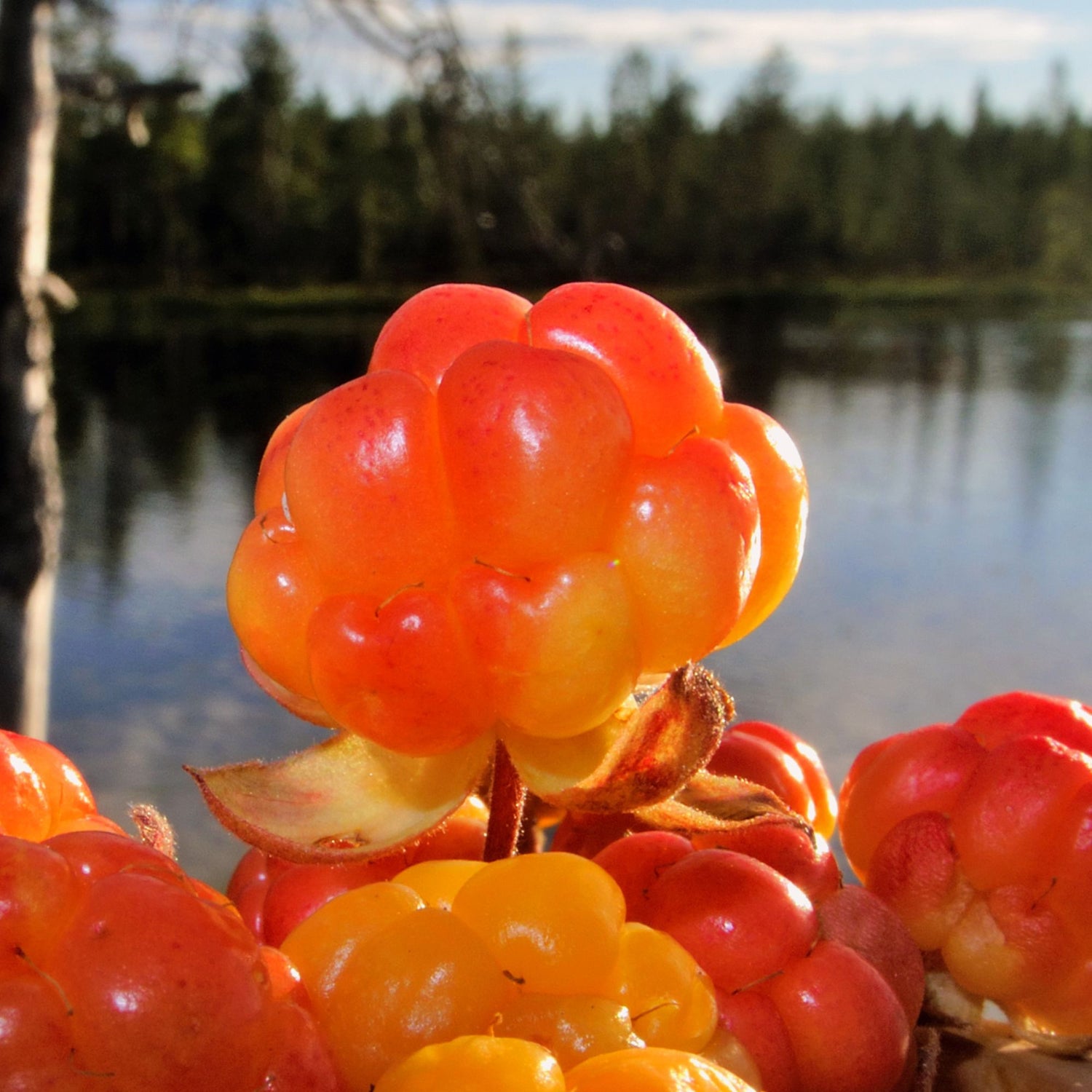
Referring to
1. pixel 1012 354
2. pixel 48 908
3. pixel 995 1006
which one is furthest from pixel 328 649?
pixel 1012 354

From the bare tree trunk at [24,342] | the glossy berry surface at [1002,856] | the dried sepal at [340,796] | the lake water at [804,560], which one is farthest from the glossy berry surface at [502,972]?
the bare tree trunk at [24,342]

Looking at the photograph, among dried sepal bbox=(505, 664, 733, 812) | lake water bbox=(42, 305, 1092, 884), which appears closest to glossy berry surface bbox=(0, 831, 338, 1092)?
dried sepal bbox=(505, 664, 733, 812)

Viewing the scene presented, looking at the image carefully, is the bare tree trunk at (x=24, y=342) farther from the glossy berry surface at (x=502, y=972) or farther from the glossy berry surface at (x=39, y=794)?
the glossy berry surface at (x=502, y=972)

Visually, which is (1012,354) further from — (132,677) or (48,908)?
(48,908)

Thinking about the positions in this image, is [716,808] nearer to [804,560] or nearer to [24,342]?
[24,342]

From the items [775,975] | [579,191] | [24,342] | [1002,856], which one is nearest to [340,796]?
[775,975]

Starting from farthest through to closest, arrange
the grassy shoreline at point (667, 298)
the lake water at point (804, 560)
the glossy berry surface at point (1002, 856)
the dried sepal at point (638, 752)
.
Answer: the grassy shoreline at point (667, 298)
the lake water at point (804, 560)
the glossy berry surface at point (1002, 856)
the dried sepal at point (638, 752)
